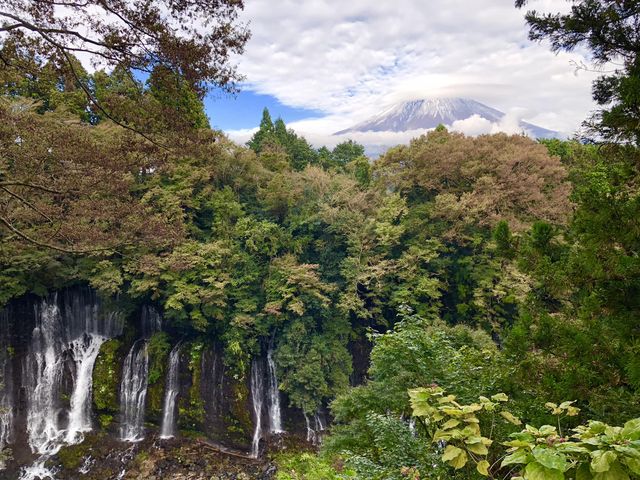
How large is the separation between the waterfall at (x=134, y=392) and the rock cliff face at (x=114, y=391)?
0.04m

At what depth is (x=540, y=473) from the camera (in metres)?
1.13

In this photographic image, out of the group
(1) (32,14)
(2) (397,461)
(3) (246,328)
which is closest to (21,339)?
(3) (246,328)

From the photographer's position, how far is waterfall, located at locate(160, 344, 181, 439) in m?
14.1

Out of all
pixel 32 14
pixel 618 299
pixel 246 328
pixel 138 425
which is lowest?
pixel 138 425

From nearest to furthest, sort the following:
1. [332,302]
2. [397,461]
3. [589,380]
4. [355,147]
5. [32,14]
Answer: [589,380] < [397,461] < [32,14] < [332,302] < [355,147]

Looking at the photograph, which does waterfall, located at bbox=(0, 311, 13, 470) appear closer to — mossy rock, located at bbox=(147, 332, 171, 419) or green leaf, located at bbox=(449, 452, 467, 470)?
mossy rock, located at bbox=(147, 332, 171, 419)

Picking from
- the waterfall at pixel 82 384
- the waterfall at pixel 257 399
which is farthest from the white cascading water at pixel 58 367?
the waterfall at pixel 257 399

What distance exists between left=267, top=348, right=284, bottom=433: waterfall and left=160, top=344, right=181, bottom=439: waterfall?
11.9 ft

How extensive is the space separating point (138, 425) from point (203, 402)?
2.48 meters

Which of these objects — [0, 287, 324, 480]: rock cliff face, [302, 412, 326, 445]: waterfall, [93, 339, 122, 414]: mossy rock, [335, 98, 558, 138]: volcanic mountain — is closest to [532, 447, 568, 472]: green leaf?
[302, 412, 326, 445]: waterfall

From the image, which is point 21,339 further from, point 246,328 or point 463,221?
point 463,221

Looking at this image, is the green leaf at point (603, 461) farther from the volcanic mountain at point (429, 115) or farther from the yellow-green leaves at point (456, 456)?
the volcanic mountain at point (429, 115)

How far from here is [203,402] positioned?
1442 centimetres

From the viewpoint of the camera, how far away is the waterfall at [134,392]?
45.5 ft
